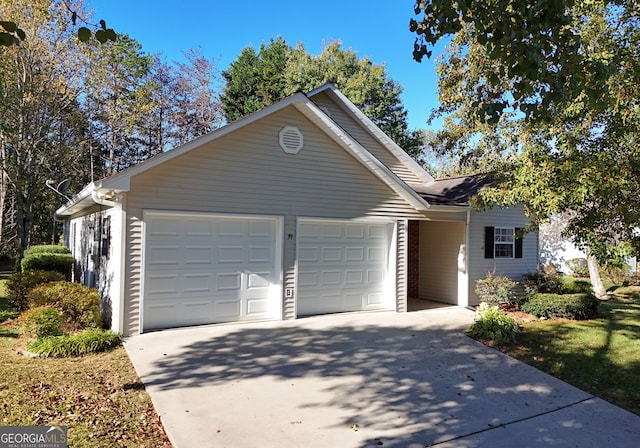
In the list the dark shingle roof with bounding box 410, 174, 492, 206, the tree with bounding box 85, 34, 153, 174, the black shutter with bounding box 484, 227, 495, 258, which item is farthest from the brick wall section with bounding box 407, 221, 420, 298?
the tree with bounding box 85, 34, 153, 174

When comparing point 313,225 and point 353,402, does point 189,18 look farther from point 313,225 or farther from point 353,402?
point 353,402

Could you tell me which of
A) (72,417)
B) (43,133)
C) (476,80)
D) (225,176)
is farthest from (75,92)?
(72,417)

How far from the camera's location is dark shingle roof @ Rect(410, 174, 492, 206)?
12289 mm

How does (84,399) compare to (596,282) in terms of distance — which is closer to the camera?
(84,399)

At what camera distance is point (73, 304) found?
7.66 m

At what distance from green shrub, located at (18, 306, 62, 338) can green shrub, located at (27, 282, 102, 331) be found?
38 cm

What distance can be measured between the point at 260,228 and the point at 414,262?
20.7ft

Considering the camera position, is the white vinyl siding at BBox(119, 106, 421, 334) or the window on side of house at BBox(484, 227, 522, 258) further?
the window on side of house at BBox(484, 227, 522, 258)

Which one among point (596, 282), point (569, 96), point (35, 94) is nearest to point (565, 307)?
point (596, 282)

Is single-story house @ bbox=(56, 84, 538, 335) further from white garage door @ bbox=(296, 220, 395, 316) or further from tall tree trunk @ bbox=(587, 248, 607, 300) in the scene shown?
tall tree trunk @ bbox=(587, 248, 607, 300)

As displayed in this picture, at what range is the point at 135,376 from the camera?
5.73 m

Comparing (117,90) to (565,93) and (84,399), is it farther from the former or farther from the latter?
(565,93)

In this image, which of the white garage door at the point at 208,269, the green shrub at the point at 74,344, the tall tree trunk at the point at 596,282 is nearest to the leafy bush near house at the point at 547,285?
the tall tree trunk at the point at 596,282

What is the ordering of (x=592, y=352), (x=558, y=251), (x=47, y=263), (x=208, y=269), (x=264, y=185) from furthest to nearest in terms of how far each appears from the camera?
1. (x=558, y=251)
2. (x=47, y=263)
3. (x=264, y=185)
4. (x=208, y=269)
5. (x=592, y=352)
